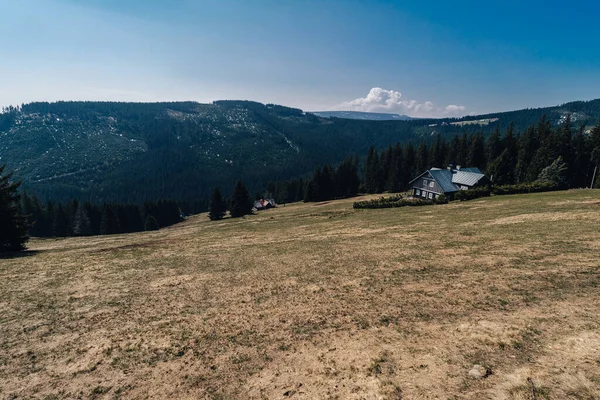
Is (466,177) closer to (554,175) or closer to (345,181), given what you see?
(554,175)

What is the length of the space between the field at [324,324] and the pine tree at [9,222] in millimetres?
11174

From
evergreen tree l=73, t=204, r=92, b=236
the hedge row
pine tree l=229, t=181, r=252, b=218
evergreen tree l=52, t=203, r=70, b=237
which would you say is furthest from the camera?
evergreen tree l=52, t=203, r=70, b=237

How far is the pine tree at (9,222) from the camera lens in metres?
30.9

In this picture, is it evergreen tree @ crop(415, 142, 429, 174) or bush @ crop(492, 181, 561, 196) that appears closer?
bush @ crop(492, 181, 561, 196)

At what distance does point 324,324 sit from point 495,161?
9070cm

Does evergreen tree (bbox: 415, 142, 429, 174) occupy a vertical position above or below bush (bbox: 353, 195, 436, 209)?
above

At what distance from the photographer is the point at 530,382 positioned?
744cm

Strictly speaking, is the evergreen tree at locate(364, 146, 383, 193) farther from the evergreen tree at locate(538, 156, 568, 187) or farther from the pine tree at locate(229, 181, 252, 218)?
the pine tree at locate(229, 181, 252, 218)

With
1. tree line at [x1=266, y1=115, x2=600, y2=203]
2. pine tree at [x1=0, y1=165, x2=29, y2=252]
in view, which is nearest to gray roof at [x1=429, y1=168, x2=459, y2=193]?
tree line at [x1=266, y1=115, x2=600, y2=203]

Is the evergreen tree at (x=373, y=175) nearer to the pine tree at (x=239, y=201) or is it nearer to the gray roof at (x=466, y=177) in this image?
the gray roof at (x=466, y=177)

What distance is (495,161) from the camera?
268ft

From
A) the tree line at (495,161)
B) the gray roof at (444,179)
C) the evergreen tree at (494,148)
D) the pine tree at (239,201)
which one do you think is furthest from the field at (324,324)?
the evergreen tree at (494,148)

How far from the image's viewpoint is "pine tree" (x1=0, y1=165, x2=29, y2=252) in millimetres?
30891

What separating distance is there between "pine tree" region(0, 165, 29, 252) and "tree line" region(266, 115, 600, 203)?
75.7 m
